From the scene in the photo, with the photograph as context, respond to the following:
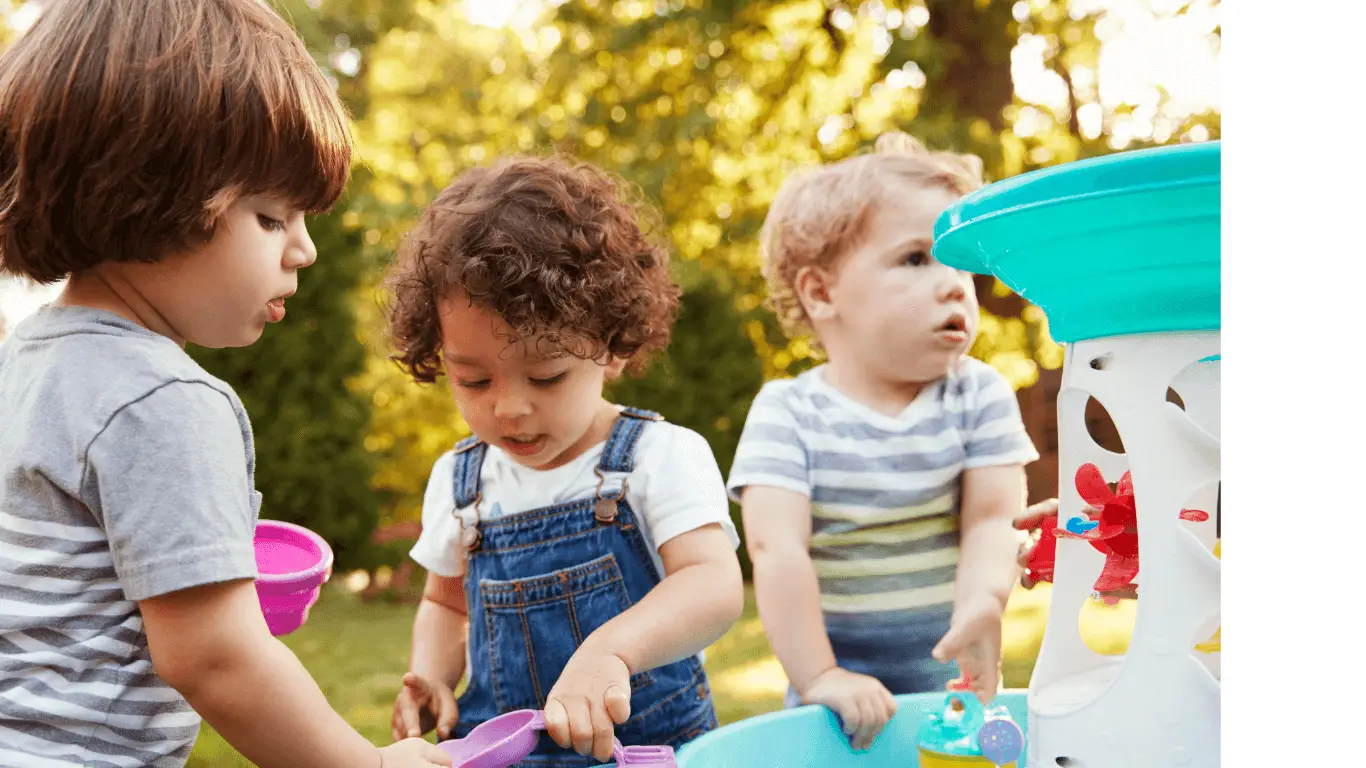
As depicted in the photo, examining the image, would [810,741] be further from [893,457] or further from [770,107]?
[770,107]

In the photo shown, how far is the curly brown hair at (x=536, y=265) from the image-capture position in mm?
1860

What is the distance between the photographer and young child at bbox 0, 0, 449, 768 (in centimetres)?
116

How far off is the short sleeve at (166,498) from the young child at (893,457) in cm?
119

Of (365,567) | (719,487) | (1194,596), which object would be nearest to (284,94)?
(719,487)

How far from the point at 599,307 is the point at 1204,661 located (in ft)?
3.60

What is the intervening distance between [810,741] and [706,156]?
325 inches

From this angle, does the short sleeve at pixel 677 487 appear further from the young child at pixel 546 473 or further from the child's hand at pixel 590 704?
the child's hand at pixel 590 704

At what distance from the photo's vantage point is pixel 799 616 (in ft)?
6.74

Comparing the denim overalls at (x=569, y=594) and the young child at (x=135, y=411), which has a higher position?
the young child at (x=135, y=411)

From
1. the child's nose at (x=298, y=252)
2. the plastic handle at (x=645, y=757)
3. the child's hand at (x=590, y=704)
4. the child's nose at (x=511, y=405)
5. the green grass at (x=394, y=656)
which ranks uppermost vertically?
the child's nose at (x=298, y=252)

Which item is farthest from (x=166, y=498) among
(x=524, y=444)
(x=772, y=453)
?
(x=772, y=453)
